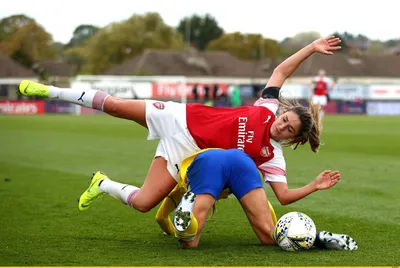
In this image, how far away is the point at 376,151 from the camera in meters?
19.8

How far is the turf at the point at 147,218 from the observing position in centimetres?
698

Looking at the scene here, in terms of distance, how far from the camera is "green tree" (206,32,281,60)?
12581 cm

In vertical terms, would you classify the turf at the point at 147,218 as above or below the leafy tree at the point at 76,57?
above

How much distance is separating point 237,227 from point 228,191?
4.08ft

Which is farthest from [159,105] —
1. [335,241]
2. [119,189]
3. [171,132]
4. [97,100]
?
[335,241]

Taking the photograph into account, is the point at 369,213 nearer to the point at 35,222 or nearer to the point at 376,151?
the point at 35,222

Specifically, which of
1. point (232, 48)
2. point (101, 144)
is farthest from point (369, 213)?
point (232, 48)

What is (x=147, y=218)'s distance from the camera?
9.76m

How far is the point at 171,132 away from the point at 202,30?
420 feet

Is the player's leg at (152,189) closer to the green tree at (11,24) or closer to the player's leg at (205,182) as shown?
the player's leg at (205,182)

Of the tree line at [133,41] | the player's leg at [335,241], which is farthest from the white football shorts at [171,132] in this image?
the tree line at [133,41]

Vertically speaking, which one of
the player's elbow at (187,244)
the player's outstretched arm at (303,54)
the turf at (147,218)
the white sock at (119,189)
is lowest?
the turf at (147,218)

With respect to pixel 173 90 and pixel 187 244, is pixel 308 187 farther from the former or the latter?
pixel 173 90

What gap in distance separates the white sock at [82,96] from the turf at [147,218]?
1.31 meters
